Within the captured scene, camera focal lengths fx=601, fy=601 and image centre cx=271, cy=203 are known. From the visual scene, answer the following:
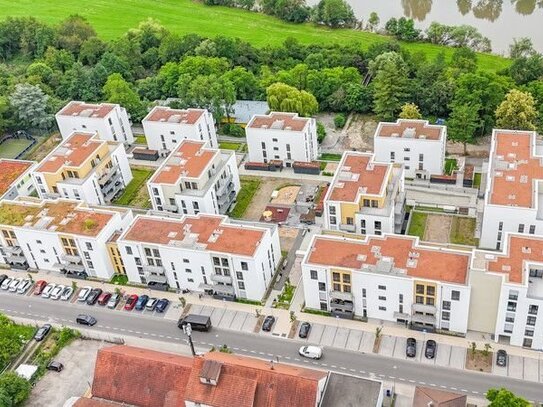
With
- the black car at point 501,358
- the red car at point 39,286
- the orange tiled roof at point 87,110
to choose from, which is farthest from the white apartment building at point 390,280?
the orange tiled roof at point 87,110

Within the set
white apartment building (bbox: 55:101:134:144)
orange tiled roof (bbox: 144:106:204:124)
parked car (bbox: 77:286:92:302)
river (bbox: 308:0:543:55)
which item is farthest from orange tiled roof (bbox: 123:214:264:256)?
river (bbox: 308:0:543:55)

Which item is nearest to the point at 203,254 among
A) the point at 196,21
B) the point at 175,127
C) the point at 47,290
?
the point at 47,290

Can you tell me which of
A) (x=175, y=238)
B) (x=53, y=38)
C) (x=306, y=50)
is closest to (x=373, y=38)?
(x=306, y=50)

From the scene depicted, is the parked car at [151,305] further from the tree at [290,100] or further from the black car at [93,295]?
the tree at [290,100]

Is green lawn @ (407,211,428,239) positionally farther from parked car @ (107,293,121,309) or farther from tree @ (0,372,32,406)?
tree @ (0,372,32,406)

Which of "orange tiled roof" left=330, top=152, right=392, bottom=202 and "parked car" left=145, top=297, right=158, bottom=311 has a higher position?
"orange tiled roof" left=330, top=152, right=392, bottom=202

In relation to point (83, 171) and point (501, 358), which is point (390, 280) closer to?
point (501, 358)
